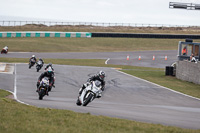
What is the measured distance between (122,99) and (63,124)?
32.4 feet

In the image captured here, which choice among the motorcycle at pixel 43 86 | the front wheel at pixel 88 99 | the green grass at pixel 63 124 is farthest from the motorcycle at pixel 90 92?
the green grass at pixel 63 124

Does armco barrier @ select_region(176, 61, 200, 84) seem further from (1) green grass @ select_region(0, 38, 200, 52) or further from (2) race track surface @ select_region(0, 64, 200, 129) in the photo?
(1) green grass @ select_region(0, 38, 200, 52)

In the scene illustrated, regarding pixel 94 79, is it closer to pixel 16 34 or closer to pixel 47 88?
pixel 47 88

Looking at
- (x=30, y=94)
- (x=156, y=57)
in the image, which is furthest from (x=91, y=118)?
(x=156, y=57)

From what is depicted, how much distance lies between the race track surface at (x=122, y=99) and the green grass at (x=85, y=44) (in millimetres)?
32247

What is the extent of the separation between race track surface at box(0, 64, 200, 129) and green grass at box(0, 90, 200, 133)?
1609mm

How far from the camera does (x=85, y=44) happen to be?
7219 cm

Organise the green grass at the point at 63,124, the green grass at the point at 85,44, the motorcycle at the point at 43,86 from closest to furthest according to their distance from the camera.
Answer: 1. the green grass at the point at 63,124
2. the motorcycle at the point at 43,86
3. the green grass at the point at 85,44

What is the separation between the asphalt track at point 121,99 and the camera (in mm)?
13656

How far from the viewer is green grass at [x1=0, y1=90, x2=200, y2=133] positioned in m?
9.50

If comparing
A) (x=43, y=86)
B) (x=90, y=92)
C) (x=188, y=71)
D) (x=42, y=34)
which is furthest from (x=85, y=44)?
(x=90, y=92)

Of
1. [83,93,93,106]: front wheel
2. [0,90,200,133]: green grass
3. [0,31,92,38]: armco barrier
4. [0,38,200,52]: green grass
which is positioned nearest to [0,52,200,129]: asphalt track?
[83,93,93,106]: front wheel

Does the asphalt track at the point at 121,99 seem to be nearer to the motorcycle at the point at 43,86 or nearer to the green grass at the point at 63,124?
the motorcycle at the point at 43,86

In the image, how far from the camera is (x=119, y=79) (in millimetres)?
29500
